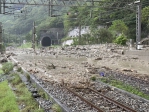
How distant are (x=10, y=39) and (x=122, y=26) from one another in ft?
259

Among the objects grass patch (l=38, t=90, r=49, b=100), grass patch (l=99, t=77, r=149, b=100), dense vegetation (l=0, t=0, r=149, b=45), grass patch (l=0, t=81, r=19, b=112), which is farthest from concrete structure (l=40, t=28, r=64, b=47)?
grass patch (l=0, t=81, r=19, b=112)

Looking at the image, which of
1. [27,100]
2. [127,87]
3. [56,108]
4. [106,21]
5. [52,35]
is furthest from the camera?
[52,35]

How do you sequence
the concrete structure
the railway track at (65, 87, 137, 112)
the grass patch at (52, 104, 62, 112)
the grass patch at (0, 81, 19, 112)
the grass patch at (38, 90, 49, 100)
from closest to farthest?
the grass patch at (52, 104, 62, 112)
the railway track at (65, 87, 137, 112)
the grass patch at (0, 81, 19, 112)
the grass patch at (38, 90, 49, 100)
the concrete structure

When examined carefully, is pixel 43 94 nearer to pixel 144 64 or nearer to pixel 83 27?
pixel 144 64

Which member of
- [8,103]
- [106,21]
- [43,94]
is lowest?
[8,103]

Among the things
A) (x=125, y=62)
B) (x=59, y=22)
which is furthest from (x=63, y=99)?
(x=59, y=22)

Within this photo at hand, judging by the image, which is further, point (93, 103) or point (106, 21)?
point (106, 21)

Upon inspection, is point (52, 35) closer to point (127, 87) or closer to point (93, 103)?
point (127, 87)

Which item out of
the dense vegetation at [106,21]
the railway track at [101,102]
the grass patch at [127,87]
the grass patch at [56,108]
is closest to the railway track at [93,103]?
the railway track at [101,102]

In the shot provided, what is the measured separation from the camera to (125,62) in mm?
27781

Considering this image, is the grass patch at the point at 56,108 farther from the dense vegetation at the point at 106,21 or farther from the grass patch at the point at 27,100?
the dense vegetation at the point at 106,21

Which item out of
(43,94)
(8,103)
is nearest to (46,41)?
(43,94)

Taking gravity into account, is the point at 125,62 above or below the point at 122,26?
below

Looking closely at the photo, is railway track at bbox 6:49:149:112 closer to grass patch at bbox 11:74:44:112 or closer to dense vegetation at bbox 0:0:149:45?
grass patch at bbox 11:74:44:112
